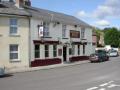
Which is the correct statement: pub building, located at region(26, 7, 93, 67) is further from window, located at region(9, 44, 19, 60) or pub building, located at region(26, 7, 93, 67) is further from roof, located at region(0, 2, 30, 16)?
window, located at region(9, 44, 19, 60)

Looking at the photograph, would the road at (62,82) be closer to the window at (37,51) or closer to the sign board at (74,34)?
the window at (37,51)

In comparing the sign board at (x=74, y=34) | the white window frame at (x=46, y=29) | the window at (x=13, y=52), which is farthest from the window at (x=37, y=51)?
the sign board at (x=74, y=34)

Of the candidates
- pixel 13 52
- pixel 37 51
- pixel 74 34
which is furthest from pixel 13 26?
pixel 74 34

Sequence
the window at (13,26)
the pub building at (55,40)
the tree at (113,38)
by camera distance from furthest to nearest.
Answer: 1. the tree at (113,38)
2. the pub building at (55,40)
3. the window at (13,26)

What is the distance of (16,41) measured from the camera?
33375mm

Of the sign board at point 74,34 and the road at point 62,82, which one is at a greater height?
the sign board at point 74,34

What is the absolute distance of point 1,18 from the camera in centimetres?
3212

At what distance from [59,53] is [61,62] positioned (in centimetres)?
131

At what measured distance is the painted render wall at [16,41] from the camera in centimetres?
3219

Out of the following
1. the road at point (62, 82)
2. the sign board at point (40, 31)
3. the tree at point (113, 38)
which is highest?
the tree at point (113, 38)

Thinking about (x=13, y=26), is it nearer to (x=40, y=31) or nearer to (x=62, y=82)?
(x=40, y=31)

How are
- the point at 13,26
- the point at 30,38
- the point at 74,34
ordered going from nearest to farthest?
the point at 13,26 → the point at 30,38 → the point at 74,34

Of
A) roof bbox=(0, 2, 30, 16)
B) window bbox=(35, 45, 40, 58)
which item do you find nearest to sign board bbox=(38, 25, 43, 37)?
window bbox=(35, 45, 40, 58)

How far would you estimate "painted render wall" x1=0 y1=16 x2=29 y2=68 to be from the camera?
3219 centimetres
